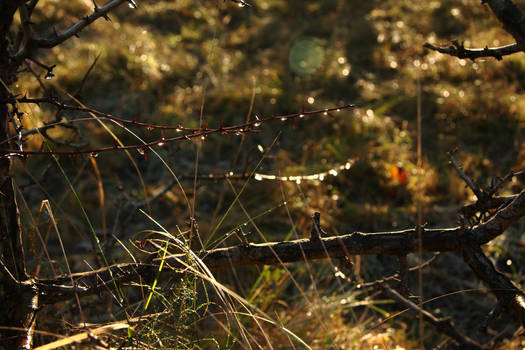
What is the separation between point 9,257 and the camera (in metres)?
1.65

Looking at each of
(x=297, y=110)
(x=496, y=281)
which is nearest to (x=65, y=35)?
Result: (x=496, y=281)

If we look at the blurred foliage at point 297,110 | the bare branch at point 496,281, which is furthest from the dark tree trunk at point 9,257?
the bare branch at point 496,281

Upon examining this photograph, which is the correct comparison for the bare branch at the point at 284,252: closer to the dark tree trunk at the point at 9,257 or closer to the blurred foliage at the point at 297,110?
the dark tree trunk at the point at 9,257

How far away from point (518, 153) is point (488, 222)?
300 cm

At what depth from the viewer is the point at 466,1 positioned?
6.81m

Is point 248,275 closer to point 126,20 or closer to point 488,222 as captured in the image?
point 488,222

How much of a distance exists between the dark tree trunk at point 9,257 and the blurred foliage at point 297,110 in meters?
0.64

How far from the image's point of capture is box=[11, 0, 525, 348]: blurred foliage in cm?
342

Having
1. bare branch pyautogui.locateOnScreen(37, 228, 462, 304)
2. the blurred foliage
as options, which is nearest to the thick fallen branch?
bare branch pyautogui.locateOnScreen(37, 228, 462, 304)

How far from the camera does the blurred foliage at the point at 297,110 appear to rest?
342 centimetres

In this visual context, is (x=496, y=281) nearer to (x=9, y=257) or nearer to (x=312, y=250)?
(x=312, y=250)

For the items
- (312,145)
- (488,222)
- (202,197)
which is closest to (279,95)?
(312,145)

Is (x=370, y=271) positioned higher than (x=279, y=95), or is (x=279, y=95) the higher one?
(x=279, y=95)

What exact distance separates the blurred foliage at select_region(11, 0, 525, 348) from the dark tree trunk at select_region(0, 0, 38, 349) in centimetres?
64
